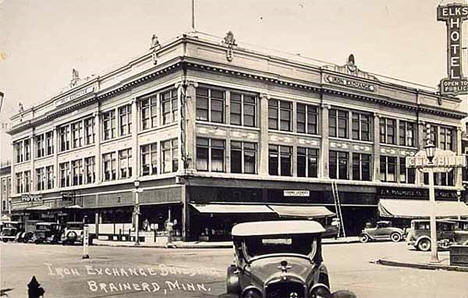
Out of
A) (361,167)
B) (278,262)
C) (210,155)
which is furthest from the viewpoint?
(361,167)

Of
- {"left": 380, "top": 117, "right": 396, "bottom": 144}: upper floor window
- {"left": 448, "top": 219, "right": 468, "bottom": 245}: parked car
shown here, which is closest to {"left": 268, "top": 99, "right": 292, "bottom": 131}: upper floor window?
{"left": 380, "top": 117, "right": 396, "bottom": 144}: upper floor window

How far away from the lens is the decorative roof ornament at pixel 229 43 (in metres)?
8.65

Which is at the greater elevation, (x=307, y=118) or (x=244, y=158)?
(x=307, y=118)

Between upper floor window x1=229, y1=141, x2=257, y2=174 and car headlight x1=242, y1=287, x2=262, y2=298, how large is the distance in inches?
166

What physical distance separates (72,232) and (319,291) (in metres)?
7.92

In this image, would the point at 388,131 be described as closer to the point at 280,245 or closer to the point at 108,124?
the point at 280,245

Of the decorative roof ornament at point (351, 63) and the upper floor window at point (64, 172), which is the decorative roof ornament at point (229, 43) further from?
the upper floor window at point (64, 172)

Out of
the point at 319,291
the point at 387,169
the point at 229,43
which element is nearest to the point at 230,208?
the point at 229,43

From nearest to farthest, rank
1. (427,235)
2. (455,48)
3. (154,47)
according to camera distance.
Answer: (455,48) < (154,47) < (427,235)

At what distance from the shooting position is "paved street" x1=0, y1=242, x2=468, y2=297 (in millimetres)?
8422

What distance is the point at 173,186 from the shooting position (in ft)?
37.5

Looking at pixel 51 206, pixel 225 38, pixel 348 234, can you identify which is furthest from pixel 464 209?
pixel 51 206

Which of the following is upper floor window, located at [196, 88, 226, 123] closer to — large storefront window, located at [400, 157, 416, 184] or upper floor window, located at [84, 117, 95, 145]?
upper floor window, located at [84, 117, 95, 145]

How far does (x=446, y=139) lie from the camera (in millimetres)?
12078
